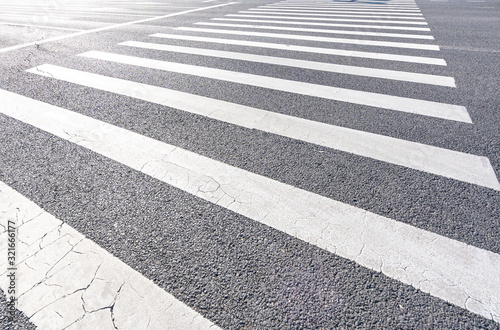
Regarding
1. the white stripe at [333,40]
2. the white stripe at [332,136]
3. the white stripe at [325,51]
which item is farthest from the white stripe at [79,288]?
the white stripe at [333,40]

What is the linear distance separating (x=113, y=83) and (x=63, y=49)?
299 cm

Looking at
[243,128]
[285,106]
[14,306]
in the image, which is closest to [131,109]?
[243,128]

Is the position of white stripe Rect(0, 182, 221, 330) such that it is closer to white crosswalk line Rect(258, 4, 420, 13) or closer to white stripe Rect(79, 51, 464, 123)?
white stripe Rect(79, 51, 464, 123)

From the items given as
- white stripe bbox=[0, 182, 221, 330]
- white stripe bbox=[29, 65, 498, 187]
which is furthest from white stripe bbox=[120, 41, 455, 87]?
white stripe bbox=[0, 182, 221, 330]

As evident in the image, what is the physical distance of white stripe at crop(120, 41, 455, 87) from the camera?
466 cm

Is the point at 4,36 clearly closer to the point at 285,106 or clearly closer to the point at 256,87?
the point at 256,87

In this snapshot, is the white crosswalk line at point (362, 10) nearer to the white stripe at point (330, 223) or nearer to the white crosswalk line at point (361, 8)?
the white crosswalk line at point (361, 8)

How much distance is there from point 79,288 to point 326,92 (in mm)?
3700

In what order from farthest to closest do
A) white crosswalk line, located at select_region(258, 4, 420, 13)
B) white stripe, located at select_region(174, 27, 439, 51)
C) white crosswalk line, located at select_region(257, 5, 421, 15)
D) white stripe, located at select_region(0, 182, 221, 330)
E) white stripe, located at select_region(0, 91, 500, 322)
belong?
white crosswalk line, located at select_region(258, 4, 420, 13)
white crosswalk line, located at select_region(257, 5, 421, 15)
white stripe, located at select_region(174, 27, 439, 51)
white stripe, located at select_region(0, 91, 500, 322)
white stripe, located at select_region(0, 182, 221, 330)

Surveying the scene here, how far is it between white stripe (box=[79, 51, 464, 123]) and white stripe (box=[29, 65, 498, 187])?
82cm

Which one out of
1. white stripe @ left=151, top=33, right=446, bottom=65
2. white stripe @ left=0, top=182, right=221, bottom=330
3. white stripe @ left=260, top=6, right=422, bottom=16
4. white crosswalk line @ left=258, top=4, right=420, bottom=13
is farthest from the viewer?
white crosswalk line @ left=258, top=4, right=420, bottom=13

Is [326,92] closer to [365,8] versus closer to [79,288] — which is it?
[79,288]

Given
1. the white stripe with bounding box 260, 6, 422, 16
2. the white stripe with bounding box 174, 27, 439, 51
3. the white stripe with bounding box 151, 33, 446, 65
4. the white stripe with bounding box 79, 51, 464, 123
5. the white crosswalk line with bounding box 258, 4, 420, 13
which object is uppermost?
the white crosswalk line with bounding box 258, 4, 420, 13

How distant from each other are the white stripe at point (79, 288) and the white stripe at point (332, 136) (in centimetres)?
207
